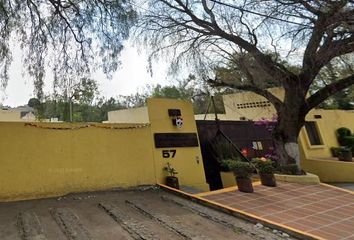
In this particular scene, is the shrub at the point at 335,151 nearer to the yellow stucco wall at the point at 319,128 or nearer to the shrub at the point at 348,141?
the yellow stucco wall at the point at 319,128

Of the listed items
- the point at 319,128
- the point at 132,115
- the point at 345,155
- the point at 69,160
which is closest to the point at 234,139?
the point at 132,115

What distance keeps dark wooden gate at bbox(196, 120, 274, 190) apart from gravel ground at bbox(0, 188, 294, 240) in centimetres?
361

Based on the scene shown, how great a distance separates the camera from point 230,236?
18.9 ft

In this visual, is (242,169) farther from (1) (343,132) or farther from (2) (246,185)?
(1) (343,132)

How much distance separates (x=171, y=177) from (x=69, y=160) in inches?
108

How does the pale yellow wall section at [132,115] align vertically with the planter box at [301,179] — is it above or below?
above

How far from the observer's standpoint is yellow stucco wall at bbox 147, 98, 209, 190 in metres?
9.66

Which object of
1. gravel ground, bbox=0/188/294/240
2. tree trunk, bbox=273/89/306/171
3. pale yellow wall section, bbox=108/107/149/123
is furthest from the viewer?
tree trunk, bbox=273/89/306/171

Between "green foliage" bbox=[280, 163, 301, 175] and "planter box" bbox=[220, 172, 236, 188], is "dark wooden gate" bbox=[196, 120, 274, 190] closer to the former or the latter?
"planter box" bbox=[220, 172, 236, 188]

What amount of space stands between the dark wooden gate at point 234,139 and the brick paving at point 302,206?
204 centimetres

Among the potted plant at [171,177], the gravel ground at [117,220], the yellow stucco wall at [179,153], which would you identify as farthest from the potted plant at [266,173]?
the gravel ground at [117,220]

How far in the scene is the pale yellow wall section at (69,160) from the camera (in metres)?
7.55

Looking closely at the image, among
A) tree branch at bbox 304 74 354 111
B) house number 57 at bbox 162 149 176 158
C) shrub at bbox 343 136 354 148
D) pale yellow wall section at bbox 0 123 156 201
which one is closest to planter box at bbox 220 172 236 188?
house number 57 at bbox 162 149 176 158

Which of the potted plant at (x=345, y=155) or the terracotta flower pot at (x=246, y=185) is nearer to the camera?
the terracotta flower pot at (x=246, y=185)
